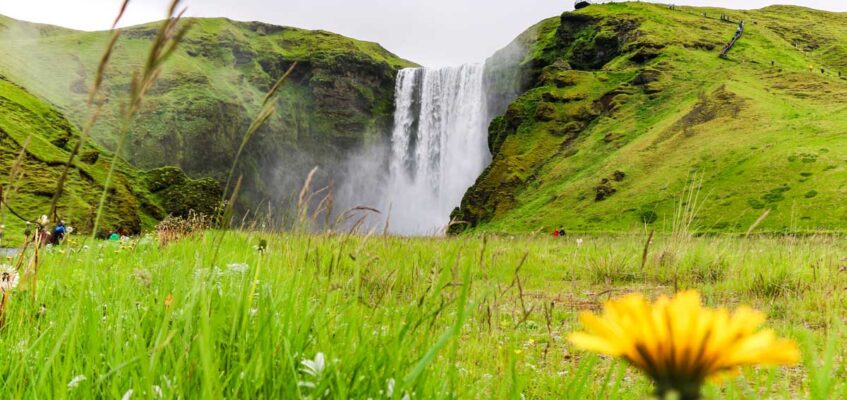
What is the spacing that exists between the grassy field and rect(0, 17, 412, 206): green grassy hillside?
82448 mm

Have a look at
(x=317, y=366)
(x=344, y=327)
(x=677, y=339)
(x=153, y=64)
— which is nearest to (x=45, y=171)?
(x=344, y=327)

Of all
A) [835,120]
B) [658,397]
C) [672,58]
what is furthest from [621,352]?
[672,58]

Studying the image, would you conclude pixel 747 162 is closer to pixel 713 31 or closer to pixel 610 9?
pixel 713 31

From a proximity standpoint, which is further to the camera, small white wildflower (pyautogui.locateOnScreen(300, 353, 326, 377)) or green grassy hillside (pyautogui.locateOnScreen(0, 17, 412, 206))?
green grassy hillside (pyautogui.locateOnScreen(0, 17, 412, 206))

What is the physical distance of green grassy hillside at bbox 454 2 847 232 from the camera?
36.3 metres

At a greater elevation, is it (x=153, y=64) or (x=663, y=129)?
(x=663, y=129)

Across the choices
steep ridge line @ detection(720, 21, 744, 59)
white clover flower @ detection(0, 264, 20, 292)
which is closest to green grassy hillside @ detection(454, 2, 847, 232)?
steep ridge line @ detection(720, 21, 744, 59)

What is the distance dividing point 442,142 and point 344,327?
231 feet

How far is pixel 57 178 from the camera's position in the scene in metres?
32.5

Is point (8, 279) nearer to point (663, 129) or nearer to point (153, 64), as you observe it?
point (153, 64)

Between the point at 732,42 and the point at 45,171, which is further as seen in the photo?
the point at 732,42

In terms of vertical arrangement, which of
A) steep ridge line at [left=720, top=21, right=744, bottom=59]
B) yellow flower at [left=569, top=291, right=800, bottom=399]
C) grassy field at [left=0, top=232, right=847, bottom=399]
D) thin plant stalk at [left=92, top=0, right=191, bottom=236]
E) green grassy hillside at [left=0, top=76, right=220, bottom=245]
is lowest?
green grassy hillside at [left=0, top=76, right=220, bottom=245]

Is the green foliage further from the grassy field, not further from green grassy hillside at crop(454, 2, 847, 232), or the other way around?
green grassy hillside at crop(454, 2, 847, 232)

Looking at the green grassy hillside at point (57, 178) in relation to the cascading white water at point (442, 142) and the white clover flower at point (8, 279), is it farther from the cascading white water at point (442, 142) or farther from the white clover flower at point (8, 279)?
the cascading white water at point (442, 142)
